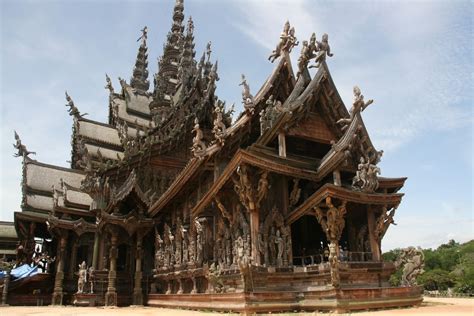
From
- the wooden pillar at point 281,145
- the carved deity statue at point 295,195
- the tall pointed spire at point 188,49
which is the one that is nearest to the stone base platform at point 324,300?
the carved deity statue at point 295,195

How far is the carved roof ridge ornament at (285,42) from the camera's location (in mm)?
13069

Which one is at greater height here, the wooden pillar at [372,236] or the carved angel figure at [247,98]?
the carved angel figure at [247,98]

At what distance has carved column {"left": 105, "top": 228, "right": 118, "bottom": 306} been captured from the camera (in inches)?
626

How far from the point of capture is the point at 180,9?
39.8 meters

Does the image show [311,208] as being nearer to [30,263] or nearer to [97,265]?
[97,265]

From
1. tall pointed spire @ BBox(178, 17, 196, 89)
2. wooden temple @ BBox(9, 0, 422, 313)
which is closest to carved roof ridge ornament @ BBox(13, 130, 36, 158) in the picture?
wooden temple @ BBox(9, 0, 422, 313)

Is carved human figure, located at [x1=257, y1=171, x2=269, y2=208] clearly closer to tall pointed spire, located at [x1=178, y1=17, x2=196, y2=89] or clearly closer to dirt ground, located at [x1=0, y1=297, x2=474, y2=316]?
dirt ground, located at [x1=0, y1=297, x2=474, y2=316]

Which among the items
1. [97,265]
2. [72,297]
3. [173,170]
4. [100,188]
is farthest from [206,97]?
[72,297]

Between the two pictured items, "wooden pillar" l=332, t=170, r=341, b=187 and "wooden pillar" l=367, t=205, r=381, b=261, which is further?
"wooden pillar" l=332, t=170, r=341, b=187

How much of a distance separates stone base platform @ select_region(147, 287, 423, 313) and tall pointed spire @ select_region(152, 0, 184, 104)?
2150cm

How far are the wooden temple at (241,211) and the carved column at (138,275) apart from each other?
42mm

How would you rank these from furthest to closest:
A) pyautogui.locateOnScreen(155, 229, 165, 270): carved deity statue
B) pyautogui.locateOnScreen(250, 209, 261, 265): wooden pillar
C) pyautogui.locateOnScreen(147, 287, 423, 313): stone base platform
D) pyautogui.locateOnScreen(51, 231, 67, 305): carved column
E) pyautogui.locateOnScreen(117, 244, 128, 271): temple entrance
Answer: pyautogui.locateOnScreen(117, 244, 128, 271): temple entrance
pyautogui.locateOnScreen(51, 231, 67, 305): carved column
pyautogui.locateOnScreen(155, 229, 165, 270): carved deity statue
pyautogui.locateOnScreen(250, 209, 261, 265): wooden pillar
pyautogui.locateOnScreen(147, 287, 423, 313): stone base platform

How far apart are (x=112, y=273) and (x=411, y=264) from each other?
37.3 feet

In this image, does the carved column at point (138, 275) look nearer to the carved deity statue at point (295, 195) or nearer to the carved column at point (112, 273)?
the carved column at point (112, 273)
